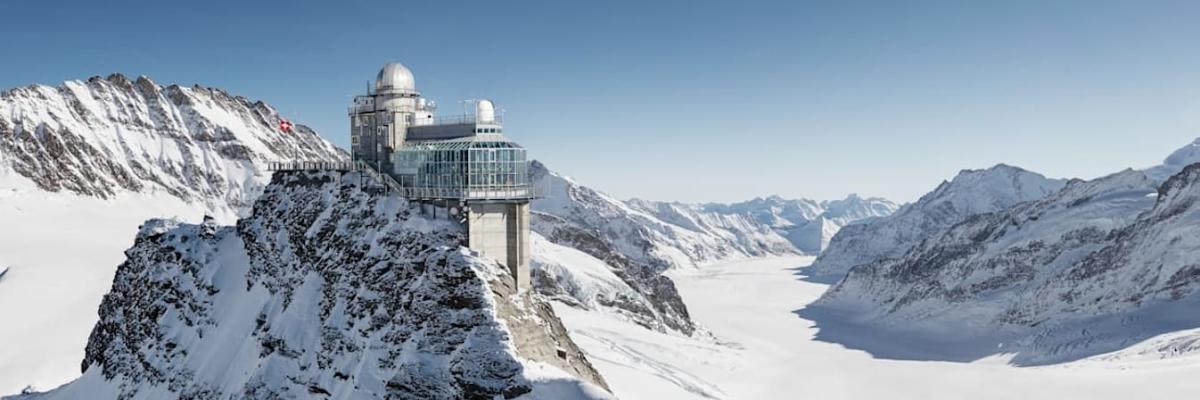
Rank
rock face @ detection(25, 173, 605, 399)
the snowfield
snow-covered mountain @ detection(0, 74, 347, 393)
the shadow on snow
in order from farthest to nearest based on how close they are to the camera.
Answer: the shadow on snow → snow-covered mountain @ detection(0, 74, 347, 393) → the snowfield → rock face @ detection(25, 173, 605, 399)

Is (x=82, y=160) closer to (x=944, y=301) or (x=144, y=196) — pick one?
(x=144, y=196)

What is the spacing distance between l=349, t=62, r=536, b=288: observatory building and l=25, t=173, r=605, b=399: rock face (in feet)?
5.86

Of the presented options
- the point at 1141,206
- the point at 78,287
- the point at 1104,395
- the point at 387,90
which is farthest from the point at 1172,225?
the point at 78,287

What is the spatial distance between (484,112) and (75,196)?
443ft

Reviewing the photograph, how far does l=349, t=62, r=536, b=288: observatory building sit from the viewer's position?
184ft

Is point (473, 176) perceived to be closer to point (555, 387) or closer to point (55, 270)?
point (555, 387)

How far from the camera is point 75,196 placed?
16075 centimetres

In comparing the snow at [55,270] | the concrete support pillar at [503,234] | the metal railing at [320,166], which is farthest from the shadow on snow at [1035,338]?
the snow at [55,270]

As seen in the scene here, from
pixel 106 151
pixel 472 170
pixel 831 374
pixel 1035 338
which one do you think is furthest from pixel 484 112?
pixel 106 151

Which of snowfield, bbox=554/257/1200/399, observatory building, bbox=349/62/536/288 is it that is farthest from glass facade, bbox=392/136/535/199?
snowfield, bbox=554/257/1200/399

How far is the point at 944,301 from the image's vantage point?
180 metres

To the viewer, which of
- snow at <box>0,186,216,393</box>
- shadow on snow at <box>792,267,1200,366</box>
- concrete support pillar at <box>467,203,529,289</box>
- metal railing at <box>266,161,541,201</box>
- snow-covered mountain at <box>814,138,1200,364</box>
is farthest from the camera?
snow-covered mountain at <box>814,138,1200,364</box>

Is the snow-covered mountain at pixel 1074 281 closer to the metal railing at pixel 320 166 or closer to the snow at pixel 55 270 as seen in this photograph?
the metal railing at pixel 320 166

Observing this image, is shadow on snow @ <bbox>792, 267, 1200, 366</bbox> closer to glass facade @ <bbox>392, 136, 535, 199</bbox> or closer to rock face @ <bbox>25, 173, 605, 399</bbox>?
glass facade @ <bbox>392, 136, 535, 199</bbox>
